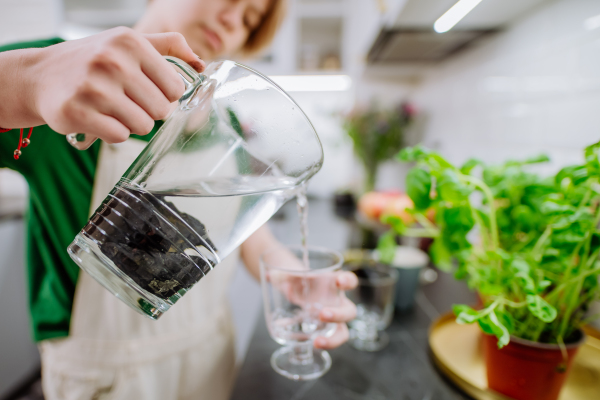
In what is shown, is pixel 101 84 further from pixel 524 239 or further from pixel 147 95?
pixel 524 239

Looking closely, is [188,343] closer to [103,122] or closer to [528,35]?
[103,122]

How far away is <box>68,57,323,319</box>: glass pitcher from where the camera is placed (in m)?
0.30

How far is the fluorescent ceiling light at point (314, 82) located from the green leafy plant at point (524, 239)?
1819 millimetres

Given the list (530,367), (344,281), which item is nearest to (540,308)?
(530,367)

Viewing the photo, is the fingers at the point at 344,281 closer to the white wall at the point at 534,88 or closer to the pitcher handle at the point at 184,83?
the pitcher handle at the point at 184,83

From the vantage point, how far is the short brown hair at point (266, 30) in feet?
2.96

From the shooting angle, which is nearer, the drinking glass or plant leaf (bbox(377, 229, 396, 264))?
the drinking glass

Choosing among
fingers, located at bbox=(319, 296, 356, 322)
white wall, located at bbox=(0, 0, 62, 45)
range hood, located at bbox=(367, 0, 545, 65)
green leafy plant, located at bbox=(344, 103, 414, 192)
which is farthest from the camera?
white wall, located at bbox=(0, 0, 62, 45)

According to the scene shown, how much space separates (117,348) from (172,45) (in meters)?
0.57

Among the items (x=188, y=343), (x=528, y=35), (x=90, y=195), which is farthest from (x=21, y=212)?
(x=528, y=35)

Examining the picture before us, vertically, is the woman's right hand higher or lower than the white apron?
higher

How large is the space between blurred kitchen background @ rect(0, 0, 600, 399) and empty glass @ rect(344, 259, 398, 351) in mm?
414

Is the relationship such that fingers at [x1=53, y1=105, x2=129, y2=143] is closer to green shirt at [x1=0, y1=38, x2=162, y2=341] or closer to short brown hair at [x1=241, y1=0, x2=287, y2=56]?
green shirt at [x1=0, y1=38, x2=162, y2=341]

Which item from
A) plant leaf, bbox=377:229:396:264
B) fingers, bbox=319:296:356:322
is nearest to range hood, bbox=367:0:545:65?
plant leaf, bbox=377:229:396:264
